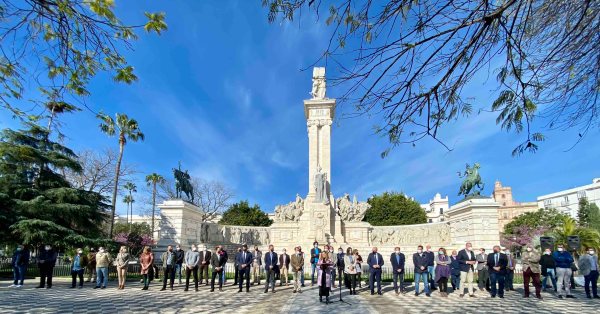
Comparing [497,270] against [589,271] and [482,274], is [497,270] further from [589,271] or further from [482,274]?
[589,271]

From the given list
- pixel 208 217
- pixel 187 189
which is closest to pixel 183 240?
pixel 187 189

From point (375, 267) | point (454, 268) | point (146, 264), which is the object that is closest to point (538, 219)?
point (454, 268)

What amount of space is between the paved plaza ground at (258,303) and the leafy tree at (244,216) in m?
28.7

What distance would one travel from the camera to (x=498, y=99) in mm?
4664

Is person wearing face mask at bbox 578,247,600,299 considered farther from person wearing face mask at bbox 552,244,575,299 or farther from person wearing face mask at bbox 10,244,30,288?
person wearing face mask at bbox 10,244,30,288

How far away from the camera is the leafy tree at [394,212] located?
42750 mm

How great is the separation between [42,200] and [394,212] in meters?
36.2

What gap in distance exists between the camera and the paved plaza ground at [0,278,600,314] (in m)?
7.86

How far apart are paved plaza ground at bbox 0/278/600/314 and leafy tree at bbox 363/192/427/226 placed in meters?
31.9

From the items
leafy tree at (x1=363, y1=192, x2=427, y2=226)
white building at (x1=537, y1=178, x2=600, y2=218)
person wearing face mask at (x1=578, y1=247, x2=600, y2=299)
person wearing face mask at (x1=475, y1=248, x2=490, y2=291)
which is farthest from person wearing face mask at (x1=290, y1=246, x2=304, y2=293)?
white building at (x1=537, y1=178, x2=600, y2=218)

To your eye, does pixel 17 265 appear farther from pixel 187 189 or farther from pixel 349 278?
pixel 349 278

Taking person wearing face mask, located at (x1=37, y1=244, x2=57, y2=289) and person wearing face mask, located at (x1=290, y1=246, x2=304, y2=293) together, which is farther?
person wearing face mask, located at (x1=37, y1=244, x2=57, y2=289)

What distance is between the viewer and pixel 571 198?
69.5 metres

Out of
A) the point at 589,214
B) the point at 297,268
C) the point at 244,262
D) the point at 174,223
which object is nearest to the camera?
the point at 297,268
